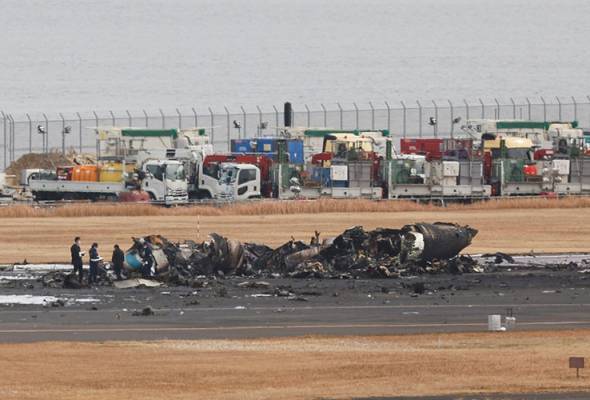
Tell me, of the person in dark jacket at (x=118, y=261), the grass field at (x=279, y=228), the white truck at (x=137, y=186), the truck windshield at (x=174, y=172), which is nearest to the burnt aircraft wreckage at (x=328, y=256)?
the person in dark jacket at (x=118, y=261)

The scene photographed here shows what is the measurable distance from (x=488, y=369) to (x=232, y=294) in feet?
58.0

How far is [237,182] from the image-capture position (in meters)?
95.0

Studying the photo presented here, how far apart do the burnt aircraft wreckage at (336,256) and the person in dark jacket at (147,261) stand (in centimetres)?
57

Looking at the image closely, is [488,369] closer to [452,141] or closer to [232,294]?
[232,294]

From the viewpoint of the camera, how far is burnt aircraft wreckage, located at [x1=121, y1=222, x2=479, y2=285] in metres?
58.2

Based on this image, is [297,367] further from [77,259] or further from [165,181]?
[165,181]

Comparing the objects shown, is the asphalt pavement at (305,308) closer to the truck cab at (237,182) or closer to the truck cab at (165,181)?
the truck cab at (165,181)

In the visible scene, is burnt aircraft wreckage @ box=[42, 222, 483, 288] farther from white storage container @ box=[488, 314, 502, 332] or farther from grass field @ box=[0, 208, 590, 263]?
white storage container @ box=[488, 314, 502, 332]

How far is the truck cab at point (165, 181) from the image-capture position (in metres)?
93.7

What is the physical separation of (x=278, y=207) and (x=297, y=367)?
170ft

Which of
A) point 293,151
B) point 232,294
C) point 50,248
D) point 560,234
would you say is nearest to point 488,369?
point 232,294

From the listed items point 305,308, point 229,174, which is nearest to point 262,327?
point 305,308

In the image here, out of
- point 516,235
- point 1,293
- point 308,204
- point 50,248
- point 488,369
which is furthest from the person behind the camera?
point 308,204

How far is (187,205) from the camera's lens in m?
92.2
